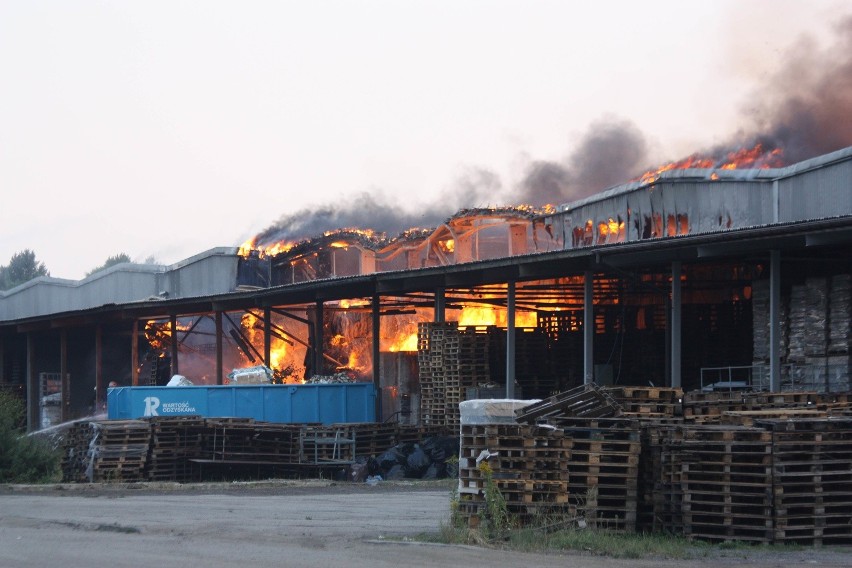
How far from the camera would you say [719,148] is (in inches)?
1725

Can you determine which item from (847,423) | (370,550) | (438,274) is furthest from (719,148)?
(370,550)

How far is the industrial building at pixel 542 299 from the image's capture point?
2458 cm

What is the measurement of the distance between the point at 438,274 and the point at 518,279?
2.96 meters

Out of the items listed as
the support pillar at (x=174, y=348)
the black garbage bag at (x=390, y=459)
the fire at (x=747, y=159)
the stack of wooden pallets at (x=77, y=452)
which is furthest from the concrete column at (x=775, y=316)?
the support pillar at (x=174, y=348)

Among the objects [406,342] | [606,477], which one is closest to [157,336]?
[406,342]

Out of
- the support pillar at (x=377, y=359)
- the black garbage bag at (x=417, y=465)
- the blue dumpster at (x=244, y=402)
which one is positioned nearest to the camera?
A: the black garbage bag at (x=417, y=465)

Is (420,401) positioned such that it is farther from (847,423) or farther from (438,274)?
(847,423)

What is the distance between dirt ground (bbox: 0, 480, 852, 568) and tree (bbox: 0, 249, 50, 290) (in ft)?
374

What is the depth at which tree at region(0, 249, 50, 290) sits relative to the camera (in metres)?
131

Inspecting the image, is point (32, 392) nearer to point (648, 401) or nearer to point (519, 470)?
point (648, 401)

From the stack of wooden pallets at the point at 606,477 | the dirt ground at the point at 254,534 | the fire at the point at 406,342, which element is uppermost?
the fire at the point at 406,342

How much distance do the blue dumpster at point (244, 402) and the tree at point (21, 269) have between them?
104 metres

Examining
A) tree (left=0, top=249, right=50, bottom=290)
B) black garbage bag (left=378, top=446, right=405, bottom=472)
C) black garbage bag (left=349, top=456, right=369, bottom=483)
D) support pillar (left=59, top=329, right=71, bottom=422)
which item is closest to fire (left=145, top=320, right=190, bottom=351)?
support pillar (left=59, top=329, right=71, bottom=422)

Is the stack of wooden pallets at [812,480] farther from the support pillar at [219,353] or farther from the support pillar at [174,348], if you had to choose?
the support pillar at [174,348]
